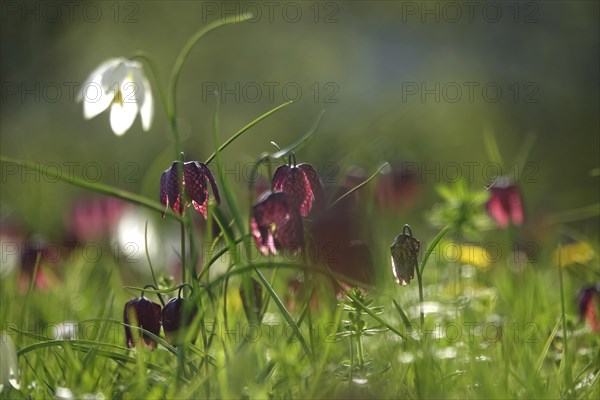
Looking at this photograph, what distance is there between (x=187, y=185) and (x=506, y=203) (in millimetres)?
1170

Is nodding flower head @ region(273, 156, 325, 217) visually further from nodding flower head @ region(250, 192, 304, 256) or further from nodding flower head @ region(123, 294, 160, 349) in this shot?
nodding flower head @ region(123, 294, 160, 349)

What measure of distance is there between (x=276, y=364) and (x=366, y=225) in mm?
581

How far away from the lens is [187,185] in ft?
4.51

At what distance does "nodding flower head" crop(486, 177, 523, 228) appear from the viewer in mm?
2309

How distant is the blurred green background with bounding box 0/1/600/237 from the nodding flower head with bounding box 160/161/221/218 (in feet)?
13.8

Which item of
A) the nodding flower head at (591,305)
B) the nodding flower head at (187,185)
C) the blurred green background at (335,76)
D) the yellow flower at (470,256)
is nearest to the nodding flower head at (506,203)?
the yellow flower at (470,256)

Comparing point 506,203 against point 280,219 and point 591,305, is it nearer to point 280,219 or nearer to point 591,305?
point 591,305

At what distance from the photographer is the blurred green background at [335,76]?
6.49m

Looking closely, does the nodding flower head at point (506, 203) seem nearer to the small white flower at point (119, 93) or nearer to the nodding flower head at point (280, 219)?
the small white flower at point (119, 93)

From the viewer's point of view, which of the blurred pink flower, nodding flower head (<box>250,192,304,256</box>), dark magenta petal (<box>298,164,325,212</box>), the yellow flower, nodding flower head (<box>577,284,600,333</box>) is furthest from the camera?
the blurred pink flower

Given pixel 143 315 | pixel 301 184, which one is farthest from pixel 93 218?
pixel 301 184

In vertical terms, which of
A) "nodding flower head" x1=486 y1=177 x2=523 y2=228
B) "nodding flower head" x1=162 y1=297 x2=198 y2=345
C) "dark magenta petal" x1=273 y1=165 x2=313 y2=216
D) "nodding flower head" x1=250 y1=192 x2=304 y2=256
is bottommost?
"nodding flower head" x1=162 y1=297 x2=198 y2=345

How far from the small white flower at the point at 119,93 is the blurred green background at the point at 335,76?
3902mm

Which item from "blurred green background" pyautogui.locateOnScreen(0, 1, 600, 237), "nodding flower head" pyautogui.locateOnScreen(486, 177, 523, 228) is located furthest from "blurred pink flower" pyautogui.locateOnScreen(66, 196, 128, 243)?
"blurred green background" pyautogui.locateOnScreen(0, 1, 600, 237)
